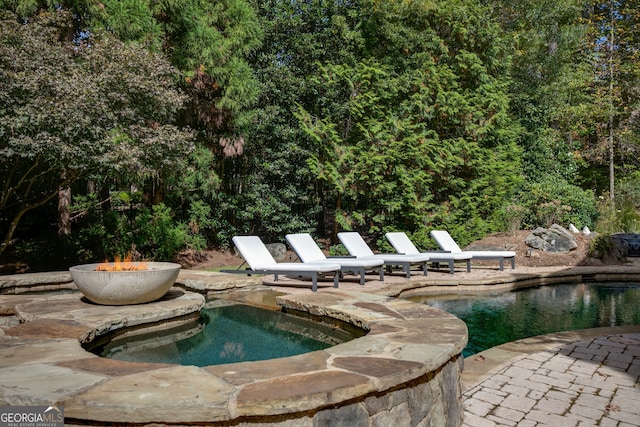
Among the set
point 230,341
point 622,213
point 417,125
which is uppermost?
point 417,125

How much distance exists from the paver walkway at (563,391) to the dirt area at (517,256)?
7747mm

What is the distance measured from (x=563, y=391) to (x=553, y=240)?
1004 cm

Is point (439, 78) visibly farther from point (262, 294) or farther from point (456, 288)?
point (262, 294)

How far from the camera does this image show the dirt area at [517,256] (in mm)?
11703

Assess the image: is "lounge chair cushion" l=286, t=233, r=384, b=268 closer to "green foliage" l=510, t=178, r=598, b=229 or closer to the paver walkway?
the paver walkway

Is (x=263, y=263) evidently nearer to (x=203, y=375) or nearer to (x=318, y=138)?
(x=203, y=375)

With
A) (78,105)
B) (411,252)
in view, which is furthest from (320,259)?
(78,105)

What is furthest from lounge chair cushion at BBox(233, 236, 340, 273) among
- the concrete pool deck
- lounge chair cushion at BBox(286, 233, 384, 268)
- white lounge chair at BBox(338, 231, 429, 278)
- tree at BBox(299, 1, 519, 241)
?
tree at BBox(299, 1, 519, 241)

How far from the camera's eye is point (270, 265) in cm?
740

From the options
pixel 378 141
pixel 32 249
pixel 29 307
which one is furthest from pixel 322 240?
pixel 29 307

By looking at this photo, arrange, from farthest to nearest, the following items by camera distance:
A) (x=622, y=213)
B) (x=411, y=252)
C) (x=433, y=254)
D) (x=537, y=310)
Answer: (x=622, y=213)
(x=411, y=252)
(x=433, y=254)
(x=537, y=310)

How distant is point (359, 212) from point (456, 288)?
234 inches

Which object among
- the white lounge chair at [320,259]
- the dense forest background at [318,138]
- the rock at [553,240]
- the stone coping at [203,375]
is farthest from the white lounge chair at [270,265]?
the rock at [553,240]

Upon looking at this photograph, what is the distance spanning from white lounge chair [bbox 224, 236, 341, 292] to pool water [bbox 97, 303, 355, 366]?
6.35 feet
